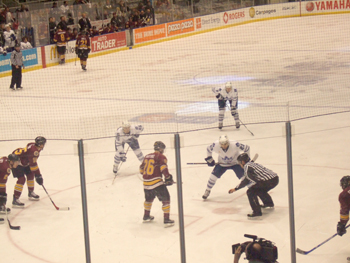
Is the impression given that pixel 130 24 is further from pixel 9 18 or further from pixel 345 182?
pixel 345 182

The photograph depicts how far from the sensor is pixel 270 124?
233 inches

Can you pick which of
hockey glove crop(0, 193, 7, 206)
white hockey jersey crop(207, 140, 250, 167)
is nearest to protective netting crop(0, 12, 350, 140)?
white hockey jersey crop(207, 140, 250, 167)

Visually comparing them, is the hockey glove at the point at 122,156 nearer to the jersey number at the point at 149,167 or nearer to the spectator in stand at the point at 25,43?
the jersey number at the point at 149,167

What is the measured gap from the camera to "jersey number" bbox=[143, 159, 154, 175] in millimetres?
5070

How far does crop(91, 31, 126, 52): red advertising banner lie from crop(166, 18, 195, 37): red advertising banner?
288 cm

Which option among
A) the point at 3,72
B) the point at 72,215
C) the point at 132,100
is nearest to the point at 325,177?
the point at 72,215

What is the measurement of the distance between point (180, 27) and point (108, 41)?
447 centimetres

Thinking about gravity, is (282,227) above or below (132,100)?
below

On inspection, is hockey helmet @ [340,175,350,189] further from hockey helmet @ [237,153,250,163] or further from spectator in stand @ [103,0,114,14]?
spectator in stand @ [103,0,114,14]

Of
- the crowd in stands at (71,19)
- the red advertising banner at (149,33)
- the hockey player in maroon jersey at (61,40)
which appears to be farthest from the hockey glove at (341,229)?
the red advertising banner at (149,33)

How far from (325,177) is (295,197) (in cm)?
48

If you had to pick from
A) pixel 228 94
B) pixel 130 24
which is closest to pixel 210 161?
pixel 228 94

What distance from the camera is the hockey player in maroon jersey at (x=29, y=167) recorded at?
525 cm

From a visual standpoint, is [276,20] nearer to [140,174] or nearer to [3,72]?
[3,72]
